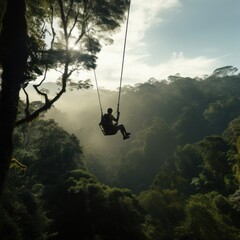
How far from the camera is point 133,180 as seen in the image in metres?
74.9

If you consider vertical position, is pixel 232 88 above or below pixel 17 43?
above

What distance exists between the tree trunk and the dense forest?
1719 millimetres

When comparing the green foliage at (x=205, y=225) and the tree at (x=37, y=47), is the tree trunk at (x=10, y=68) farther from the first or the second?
the green foliage at (x=205, y=225)

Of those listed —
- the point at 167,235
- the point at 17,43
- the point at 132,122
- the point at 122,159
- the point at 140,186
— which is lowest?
the point at 167,235

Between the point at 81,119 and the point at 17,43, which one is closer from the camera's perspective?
the point at 17,43

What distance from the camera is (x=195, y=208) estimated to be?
2798cm

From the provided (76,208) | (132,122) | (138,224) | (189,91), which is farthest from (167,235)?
(189,91)

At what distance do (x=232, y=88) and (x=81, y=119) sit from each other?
52.8 m

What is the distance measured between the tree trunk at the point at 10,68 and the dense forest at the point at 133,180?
1.72m

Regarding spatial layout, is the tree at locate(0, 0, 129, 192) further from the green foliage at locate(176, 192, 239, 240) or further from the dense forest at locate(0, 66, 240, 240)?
the green foliage at locate(176, 192, 239, 240)

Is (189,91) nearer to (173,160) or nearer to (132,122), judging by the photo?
(132,122)

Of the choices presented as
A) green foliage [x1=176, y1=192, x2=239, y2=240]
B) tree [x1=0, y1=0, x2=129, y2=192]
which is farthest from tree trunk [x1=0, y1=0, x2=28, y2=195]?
green foliage [x1=176, y1=192, x2=239, y2=240]

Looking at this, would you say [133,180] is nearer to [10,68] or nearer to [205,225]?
[205,225]

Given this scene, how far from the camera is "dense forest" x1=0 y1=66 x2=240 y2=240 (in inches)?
1022
